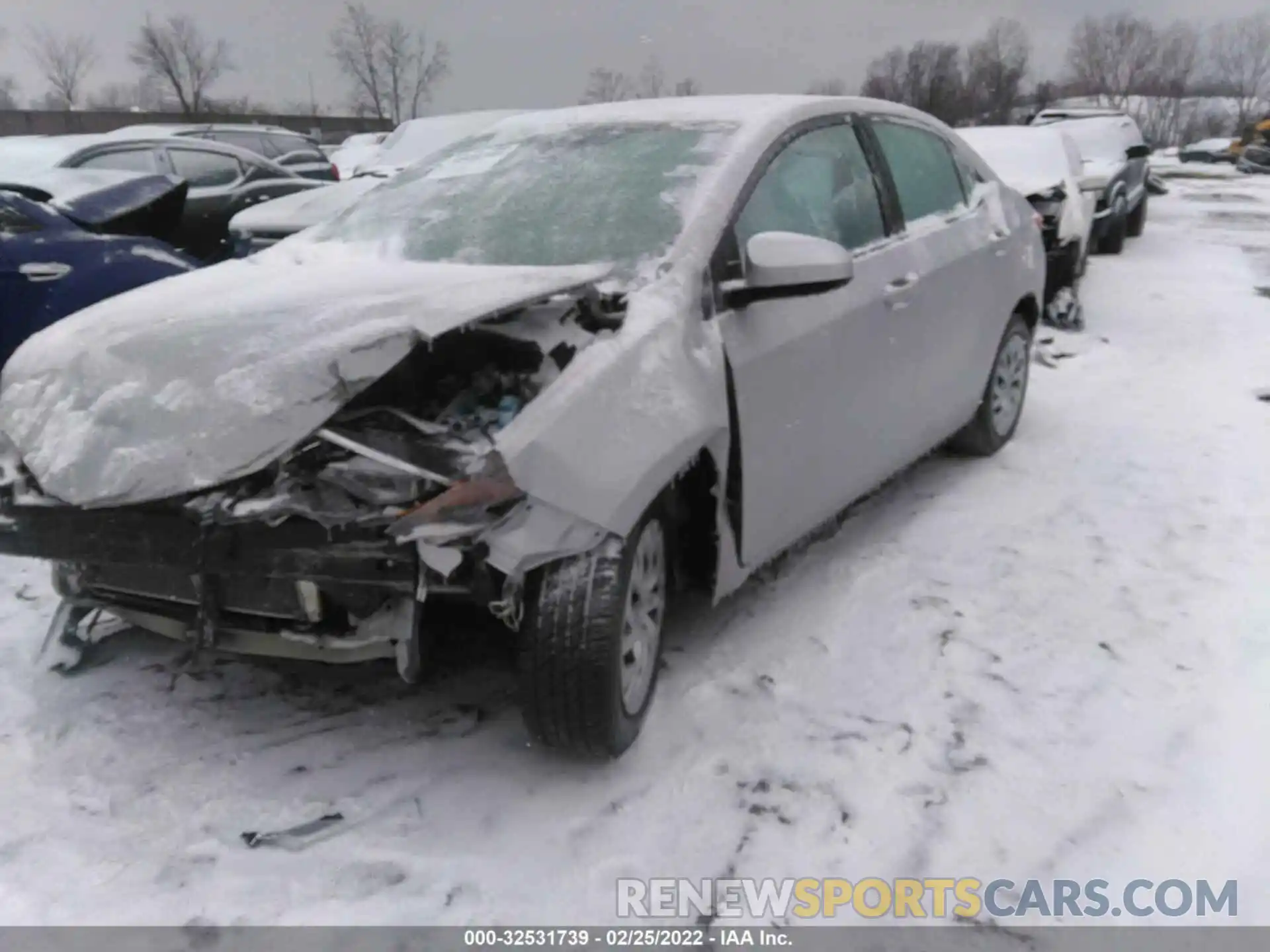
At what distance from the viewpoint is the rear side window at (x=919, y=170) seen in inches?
168

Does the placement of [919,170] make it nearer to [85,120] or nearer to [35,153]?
[35,153]

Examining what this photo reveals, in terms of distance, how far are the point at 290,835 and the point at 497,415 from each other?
44.6 inches

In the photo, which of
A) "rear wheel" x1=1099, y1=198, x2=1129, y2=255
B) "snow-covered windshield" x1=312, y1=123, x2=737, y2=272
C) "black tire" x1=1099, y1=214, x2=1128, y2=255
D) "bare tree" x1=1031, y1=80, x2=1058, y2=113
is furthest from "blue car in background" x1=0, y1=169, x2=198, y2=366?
"bare tree" x1=1031, y1=80, x2=1058, y2=113

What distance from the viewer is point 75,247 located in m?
5.37

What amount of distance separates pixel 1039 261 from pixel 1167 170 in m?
35.2

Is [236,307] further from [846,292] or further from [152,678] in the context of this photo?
[846,292]

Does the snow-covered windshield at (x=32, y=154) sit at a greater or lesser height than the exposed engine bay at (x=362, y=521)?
greater

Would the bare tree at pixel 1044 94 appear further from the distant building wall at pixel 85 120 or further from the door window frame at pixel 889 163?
the door window frame at pixel 889 163

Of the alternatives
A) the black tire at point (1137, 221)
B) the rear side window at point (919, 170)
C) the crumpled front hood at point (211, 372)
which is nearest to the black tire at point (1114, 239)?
the black tire at point (1137, 221)

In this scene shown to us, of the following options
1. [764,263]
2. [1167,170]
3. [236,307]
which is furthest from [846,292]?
[1167,170]

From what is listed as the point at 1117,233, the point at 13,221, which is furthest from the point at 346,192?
the point at 1117,233

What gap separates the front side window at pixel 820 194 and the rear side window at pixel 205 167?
7.47 metres

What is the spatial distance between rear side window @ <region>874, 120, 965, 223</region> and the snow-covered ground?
1.35m

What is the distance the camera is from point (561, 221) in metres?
3.40
